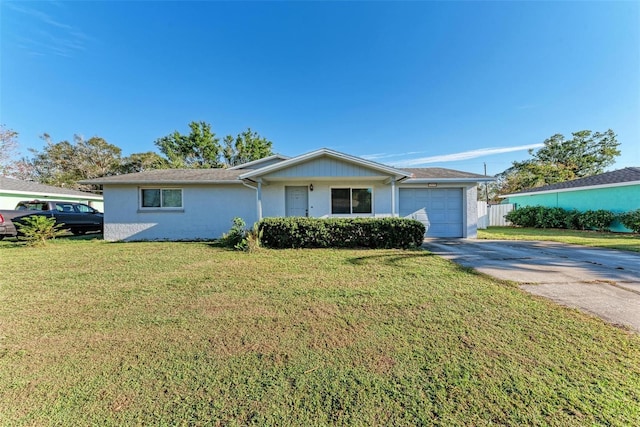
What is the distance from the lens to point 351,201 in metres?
10.9

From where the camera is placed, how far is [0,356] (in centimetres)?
251

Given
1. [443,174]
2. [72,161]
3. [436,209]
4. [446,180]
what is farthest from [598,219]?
[72,161]

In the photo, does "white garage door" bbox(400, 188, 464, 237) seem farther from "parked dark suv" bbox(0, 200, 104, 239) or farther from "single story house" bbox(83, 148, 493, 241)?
"parked dark suv" bbox(0, 200, 104, 239)

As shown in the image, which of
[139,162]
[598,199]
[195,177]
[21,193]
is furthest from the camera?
[139,162]

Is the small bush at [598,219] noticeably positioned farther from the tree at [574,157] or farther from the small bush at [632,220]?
the tree at [574,157]

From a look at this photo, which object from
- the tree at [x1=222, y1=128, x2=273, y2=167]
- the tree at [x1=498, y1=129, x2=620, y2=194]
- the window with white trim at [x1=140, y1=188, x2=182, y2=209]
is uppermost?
the tree at [x1=222, y1=128, x2=273, y2=167]

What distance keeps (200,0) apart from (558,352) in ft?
46.3

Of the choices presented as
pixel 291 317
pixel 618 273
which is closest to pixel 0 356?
pixel 291 317

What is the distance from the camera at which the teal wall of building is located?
44.0 feet

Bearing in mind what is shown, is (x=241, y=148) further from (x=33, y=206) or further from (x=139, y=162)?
(x=33, y=206)

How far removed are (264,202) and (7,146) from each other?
27250 mm

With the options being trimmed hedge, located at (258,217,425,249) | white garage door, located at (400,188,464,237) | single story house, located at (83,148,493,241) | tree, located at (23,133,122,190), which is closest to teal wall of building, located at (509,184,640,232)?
single story house, located at (83,148,493,241)

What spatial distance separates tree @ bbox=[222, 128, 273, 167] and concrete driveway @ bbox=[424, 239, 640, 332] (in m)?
29.0

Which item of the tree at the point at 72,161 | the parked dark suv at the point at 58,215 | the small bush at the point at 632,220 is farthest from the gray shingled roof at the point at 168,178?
the tree at the point at 72,161
